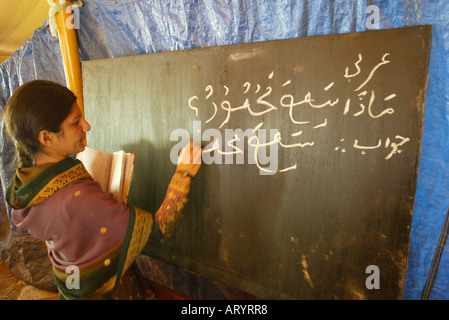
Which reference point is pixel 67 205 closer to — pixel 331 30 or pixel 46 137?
pixel 46 137

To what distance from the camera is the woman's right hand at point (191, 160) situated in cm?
90

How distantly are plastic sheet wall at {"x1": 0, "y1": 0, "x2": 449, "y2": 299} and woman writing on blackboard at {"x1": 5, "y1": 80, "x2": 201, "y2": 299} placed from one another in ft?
1.88

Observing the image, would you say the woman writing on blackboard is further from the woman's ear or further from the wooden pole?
the wooden pole

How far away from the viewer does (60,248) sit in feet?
2.59

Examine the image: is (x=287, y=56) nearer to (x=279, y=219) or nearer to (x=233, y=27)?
(x=233, y=27)

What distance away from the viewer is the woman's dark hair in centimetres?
73

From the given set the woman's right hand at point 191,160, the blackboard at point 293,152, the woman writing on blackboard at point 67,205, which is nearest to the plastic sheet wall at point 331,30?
the blackboard at point 293,152

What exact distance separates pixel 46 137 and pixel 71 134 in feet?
0.24

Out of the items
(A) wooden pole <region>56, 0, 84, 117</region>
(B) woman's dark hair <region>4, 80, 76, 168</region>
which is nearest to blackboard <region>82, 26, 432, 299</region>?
(B) woman's dark hair <region>4, 80, 76, 168</region>

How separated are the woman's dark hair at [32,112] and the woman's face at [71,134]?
20mm

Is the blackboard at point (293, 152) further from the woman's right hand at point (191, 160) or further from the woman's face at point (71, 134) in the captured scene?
the woman's face at point (71, 134)

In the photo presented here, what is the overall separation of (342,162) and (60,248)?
956mm
